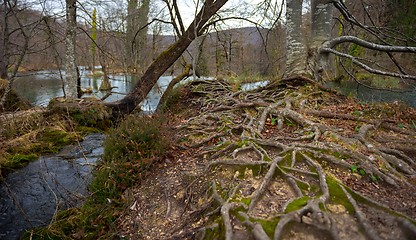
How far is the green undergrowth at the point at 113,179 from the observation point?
317 cm

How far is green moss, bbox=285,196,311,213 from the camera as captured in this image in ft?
7.53

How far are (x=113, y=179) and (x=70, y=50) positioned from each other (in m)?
6.39

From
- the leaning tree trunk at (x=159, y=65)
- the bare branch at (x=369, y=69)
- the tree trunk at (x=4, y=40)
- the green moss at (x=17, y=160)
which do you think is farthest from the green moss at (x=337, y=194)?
the tree trunk at (x=4, y=40)

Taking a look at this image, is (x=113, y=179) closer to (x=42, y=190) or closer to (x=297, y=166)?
(x=42, y=190)

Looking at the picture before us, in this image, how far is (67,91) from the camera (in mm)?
8484

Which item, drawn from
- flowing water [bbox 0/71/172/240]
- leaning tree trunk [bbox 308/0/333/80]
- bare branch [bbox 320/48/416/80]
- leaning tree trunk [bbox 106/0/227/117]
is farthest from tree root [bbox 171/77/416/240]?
leaning tree trunk [bbox 106/0/227/117]

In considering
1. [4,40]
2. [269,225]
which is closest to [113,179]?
[269,225]

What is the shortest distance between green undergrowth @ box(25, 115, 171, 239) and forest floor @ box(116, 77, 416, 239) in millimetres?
173

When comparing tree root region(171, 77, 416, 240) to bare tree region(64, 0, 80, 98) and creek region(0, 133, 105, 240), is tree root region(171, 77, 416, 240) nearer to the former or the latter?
creek region(0, 133, 105, 240)

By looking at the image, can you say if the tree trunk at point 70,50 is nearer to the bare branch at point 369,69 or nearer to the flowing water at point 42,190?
the flowing water at point 42,190

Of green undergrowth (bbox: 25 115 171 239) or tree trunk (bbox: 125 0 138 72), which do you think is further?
tree trunk (bbox: 125 0 138 72)

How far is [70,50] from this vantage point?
810 centimetres

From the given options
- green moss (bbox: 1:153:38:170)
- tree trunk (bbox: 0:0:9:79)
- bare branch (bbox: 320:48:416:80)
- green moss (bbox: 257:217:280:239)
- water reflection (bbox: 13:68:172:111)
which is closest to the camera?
green moss (bbox: 257:217:280:239)

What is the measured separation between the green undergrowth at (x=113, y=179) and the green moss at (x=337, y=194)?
255 centimetres
